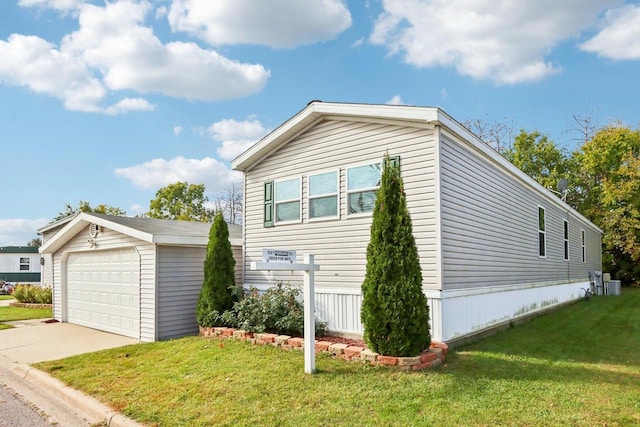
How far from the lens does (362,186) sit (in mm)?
8266

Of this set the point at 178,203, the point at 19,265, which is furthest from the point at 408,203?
the point at 19,265

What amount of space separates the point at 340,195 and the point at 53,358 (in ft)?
19.8

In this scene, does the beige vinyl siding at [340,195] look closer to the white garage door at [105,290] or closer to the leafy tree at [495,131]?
the white garage door at [105,290]

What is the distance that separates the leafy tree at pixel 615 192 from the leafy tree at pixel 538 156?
127 cm

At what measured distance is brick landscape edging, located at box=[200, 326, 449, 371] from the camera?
5890mm

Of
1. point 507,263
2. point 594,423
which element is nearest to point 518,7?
point 507,263

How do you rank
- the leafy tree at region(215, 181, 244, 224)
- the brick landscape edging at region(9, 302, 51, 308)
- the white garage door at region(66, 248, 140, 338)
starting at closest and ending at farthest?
1. the white garage door at region(66, 248, 140, 338)
2. the brick landscape edging at region(9, 302, 51, 308)
3. the leafy tree at region(215, 181, 244, 224)

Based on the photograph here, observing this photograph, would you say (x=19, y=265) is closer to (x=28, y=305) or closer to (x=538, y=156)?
(x=28, y=305)

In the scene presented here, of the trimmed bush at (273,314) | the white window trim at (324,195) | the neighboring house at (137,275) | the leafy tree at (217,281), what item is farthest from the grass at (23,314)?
the white window trim at (324,195)

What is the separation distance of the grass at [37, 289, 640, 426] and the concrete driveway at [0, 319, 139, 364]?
2.89 ft

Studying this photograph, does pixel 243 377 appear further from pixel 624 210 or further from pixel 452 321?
pixel 624 210

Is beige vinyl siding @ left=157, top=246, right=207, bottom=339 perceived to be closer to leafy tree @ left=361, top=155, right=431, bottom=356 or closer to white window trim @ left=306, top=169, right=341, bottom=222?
white window trim @ left=306, top=169, right=341, bottom=222

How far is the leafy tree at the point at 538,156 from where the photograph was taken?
94.7 ft

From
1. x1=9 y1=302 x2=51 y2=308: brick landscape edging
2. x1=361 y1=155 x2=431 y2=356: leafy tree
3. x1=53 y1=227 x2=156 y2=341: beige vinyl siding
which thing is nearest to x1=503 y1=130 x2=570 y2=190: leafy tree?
→ x1=361 y1=155 x2=431 y2=356: leafy tree
